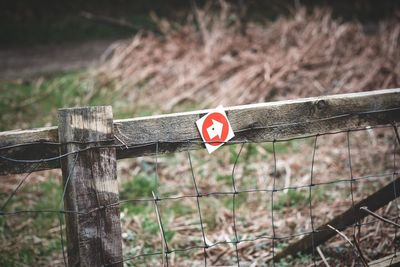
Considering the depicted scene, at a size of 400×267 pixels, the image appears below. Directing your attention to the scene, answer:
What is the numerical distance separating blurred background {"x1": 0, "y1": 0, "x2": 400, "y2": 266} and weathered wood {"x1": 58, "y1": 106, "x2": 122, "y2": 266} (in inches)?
43.6

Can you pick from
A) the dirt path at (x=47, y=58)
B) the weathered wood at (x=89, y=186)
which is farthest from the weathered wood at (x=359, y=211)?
the dirt path at (x=47, y=58)

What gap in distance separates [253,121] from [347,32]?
19.6ft

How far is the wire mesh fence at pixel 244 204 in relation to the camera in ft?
8.79

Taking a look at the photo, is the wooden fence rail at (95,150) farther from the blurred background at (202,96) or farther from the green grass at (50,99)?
the green grass at (50,99)

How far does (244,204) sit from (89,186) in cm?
221

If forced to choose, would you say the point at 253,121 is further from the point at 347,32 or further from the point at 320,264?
the point at 347,32

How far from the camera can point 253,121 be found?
185 centimetres

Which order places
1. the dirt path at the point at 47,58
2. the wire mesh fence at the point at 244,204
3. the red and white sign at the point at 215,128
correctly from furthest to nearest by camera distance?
1. the dirt path at the point at 47,58
2. the wire mesh fence at the point at 244,204
3. the red and white sign at the point at 215,128

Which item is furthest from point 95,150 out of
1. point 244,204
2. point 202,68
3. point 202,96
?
point 202,68

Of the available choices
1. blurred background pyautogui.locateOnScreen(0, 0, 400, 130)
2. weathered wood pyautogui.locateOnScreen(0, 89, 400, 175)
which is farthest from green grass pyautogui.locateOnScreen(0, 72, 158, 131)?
weathered wood pyautogui.locateOnScreen(0, 89, 400, 175)

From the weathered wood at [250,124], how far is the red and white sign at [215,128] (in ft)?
0.09

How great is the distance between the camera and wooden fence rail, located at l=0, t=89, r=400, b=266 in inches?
62.8

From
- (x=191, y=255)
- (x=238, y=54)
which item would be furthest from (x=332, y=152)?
(x=238, y=54)

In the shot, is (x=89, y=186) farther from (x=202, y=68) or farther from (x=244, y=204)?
(x=202, y=68)
